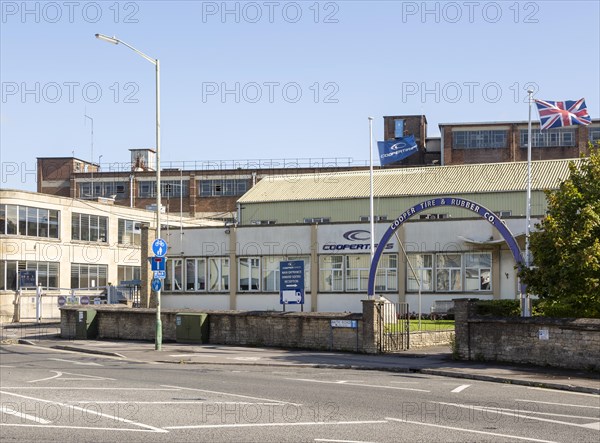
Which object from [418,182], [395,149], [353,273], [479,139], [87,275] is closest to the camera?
[353,273]

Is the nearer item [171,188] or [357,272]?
[357,272]

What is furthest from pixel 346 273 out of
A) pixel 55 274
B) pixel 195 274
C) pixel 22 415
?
pixel 22 415

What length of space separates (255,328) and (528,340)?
1146cm

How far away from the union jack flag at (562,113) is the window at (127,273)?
42408 mm

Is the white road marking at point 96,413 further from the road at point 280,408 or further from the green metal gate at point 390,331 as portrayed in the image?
the green metal gate at point 390,331

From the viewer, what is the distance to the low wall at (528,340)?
72.9ft

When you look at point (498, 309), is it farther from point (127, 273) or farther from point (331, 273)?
point (127, 273)

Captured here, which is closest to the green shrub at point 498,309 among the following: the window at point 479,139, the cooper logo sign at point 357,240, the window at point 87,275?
the cooper logo sign at point 357,240

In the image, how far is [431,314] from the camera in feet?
141

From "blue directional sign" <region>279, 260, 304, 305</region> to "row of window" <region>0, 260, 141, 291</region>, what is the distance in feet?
95.4

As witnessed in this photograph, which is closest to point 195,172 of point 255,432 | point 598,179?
point 598,179

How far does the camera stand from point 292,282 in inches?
1241

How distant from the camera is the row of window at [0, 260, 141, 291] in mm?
54500

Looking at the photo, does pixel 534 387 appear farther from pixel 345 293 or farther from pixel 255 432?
pixel 345 293
